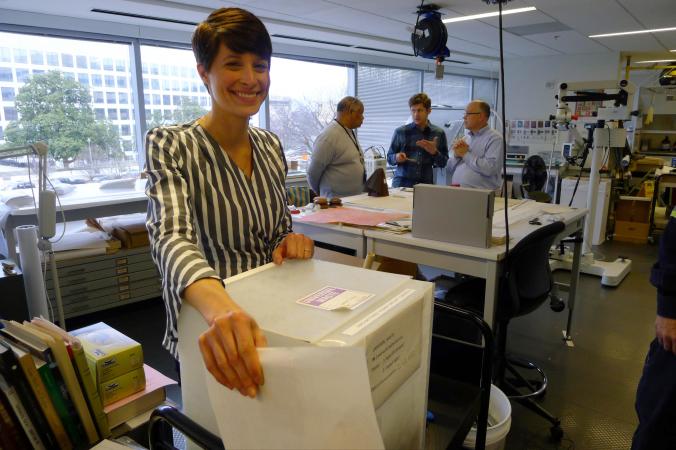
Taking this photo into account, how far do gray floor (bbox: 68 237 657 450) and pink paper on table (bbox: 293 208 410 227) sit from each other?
1096 millimetres

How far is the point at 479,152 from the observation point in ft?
11.4

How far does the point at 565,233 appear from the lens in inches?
93.1

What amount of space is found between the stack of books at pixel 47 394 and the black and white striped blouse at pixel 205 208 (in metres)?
0.36

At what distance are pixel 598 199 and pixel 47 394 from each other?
17.7ft

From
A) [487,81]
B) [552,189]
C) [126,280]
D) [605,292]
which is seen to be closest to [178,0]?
[126,280]

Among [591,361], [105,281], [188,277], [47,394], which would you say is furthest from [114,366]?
[591,361]

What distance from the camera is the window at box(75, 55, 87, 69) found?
3.85 metres

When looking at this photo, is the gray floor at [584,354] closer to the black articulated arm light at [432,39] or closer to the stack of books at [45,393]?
the stack of books at [45,393]

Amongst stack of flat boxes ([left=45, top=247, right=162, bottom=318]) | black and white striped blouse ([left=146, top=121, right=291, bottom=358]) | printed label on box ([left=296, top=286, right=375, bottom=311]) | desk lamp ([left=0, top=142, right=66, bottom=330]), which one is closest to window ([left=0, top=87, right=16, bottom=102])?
stack of flat boxes ([left=45, top=247, right=162, bottom=318])

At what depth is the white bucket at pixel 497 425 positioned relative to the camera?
1501 millimetres

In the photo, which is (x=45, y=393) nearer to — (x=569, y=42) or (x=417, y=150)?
(x=417, y=150)

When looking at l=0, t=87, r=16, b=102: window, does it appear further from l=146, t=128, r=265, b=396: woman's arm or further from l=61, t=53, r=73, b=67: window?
l=146, t=128, r=265, b=396: woman's arm

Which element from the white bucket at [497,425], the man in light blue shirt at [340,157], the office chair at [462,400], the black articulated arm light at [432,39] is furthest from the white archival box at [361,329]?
the black articulated arm light at [432,39]

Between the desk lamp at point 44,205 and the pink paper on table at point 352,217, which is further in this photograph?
the pink paper on table at point 352,217
